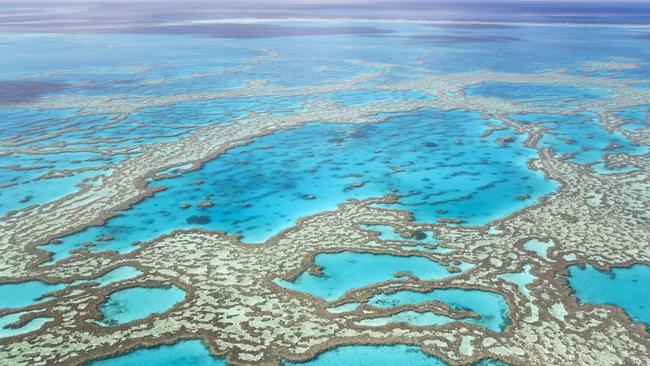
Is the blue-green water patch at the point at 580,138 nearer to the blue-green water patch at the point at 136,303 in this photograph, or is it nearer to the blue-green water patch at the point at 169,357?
the blue-green water patch at the point at 136,303

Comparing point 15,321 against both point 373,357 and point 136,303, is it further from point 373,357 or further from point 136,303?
point 373,357

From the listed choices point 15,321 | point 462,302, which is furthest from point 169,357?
point 462,302

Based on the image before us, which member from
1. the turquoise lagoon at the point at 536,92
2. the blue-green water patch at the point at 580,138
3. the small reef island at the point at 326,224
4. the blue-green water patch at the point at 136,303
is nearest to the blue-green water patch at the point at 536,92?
the turquoise lagoon at the point at 536,92

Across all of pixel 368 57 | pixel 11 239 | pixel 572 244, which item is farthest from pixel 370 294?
pixel 368 57

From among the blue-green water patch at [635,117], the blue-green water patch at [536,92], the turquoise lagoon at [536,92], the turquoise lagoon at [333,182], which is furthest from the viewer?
the blue-green water patch at [536,92]

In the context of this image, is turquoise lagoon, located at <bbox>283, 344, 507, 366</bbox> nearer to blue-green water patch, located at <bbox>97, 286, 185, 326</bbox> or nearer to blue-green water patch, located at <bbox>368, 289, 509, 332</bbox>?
blue-green water patch, located at <bbox>368, 289, 509, 332</bbox>

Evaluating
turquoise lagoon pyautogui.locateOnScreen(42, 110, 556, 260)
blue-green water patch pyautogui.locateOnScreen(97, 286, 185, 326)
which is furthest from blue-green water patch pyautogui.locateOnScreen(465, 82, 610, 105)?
blue-green water patch pyautogui.locateOnScreen(97, 286, 185, 326)
